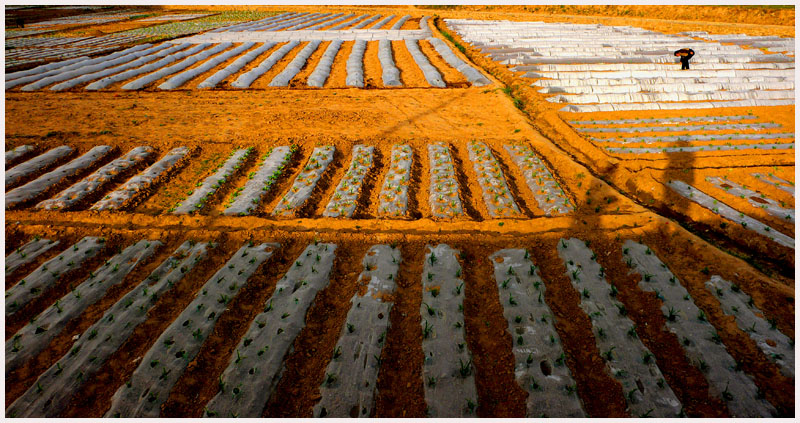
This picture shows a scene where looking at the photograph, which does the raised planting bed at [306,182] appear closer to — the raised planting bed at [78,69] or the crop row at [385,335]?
the crop row at [385,335]

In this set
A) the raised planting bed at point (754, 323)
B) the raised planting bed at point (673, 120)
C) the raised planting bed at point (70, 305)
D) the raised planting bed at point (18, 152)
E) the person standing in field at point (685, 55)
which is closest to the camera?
the raised planting bed at point (754, 323)

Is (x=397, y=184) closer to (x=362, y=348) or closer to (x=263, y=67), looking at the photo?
(x=362, y=348)

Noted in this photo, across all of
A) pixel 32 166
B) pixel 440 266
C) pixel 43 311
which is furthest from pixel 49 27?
pixel 440 266

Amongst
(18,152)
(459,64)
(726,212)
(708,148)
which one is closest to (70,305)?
(18,152)

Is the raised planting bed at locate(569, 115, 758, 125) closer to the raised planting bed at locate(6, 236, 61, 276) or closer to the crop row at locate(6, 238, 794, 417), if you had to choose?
the crop row at locate(6, 238, 794, 417)

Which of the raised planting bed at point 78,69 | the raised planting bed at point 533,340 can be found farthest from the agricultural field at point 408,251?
the raised planting bed at point 78,69

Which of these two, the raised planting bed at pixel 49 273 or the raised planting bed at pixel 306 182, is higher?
the raised planting bed at pixel 306 182

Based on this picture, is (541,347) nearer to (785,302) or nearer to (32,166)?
(785,302)

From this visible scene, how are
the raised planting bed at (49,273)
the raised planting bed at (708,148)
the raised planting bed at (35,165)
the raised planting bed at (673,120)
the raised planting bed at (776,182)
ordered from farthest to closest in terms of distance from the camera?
the raised planting bed at (673,120), the raised planting bed at (708,148), the raised planting bed at (35,165), the raised planting bed at (776,182), the raised planting bed at (49,273)
